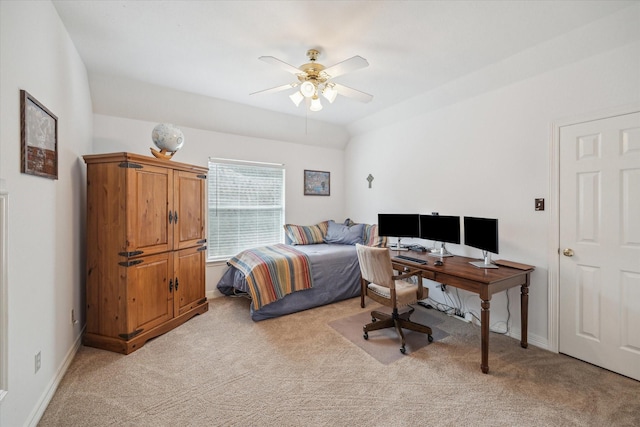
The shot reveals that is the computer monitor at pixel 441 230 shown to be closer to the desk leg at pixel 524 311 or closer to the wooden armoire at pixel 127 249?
the desk leg at pixel 524 311

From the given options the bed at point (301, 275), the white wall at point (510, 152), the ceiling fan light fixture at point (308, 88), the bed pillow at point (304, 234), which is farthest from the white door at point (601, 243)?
the bed pillow at point (304, 234)

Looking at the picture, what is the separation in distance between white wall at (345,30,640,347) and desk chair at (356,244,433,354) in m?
0.88

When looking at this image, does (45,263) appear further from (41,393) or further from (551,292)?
(551,292)

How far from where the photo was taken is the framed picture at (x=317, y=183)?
4859 mm

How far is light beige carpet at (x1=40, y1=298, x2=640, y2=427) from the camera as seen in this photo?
1714 mm

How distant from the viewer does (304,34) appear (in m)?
2.23

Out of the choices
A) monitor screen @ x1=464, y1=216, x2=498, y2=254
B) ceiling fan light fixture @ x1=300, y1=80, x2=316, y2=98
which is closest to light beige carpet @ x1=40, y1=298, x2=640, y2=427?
monitor screen @ x1=464, y1=216, x2=498, y2=254

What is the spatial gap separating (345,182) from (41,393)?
4541mm

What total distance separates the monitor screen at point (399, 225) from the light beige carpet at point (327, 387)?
1.33m

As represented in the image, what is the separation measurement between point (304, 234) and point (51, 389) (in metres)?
3.21

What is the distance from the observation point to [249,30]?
86.4 inches

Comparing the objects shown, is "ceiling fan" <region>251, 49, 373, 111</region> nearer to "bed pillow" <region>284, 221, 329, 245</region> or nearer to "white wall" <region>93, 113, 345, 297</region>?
"white wall" <region>93, 113, 345, 297</region>

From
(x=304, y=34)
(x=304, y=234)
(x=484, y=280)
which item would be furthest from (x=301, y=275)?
(x=304, y=34)

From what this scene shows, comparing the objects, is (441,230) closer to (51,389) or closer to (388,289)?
(388,289)
